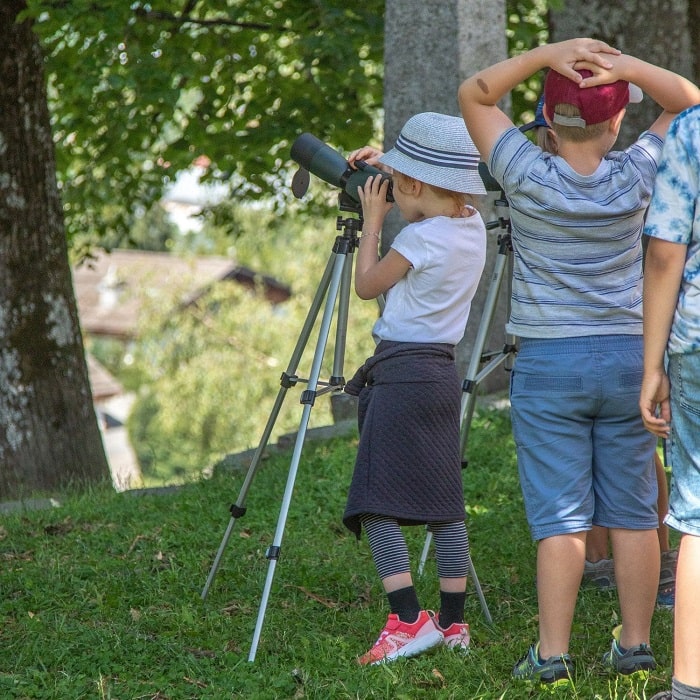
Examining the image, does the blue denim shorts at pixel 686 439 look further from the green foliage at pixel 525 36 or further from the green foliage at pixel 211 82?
the green foliage at pixel 525 36

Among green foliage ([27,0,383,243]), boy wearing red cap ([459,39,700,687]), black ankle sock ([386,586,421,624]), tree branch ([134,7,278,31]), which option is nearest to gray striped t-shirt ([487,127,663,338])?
boy wearing red cap ([459,39,700,687])

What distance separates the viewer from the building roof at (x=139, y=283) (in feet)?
79.3

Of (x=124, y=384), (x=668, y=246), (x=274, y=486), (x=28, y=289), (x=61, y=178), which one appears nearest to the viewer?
(x=668, y=246)

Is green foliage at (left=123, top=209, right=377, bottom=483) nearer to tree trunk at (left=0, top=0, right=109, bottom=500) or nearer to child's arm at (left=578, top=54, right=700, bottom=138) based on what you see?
tree trunk at (left=0, top=0, right=109, bottom=500)

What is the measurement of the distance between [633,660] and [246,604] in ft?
4.75

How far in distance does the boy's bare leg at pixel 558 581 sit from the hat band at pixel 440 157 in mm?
1137

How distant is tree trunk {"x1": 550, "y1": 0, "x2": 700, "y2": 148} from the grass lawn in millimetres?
2504

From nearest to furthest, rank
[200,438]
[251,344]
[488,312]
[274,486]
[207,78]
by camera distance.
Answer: [488,312] → [274,486] → [207,78] → [251,344] → [200,438]

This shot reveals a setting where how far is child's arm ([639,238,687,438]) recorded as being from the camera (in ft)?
8.46

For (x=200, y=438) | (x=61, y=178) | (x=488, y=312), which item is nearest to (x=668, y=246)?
(x=488, y=312)

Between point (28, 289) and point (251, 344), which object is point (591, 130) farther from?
point (251, 344)

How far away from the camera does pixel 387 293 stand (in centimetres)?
343

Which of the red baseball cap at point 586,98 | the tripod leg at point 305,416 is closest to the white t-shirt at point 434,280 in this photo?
the tripod leg at point 305,416

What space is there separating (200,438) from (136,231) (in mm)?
14226
